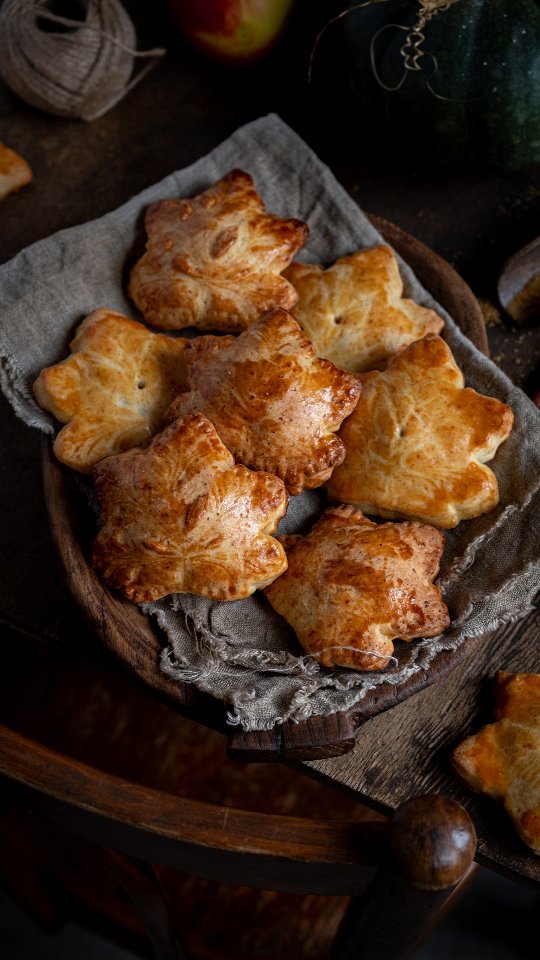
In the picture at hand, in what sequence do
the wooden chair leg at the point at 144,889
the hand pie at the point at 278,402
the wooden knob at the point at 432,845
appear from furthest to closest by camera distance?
the hand pie at the point at 278,402 < the wooden chair leg at the point at 144,889 < the wooden knob at the point at 432,845

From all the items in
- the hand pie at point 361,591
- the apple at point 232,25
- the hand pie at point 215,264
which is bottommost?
the hand pie at point 361,591

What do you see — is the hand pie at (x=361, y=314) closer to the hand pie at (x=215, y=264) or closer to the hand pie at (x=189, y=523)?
the hand pie at (x=215, y=264)

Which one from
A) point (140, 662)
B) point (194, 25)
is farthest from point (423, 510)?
point (194, 25)

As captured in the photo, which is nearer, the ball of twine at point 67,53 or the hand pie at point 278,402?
the hand pie at point 278,402

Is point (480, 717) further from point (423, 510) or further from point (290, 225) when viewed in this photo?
point (290, 225)

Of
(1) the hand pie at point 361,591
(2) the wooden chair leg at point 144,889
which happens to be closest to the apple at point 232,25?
(1) the hand pie at point 361,591

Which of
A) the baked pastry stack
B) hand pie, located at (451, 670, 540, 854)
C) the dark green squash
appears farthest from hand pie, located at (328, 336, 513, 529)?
the dark green squash

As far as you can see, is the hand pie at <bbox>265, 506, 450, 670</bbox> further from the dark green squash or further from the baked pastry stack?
the dark green squash
